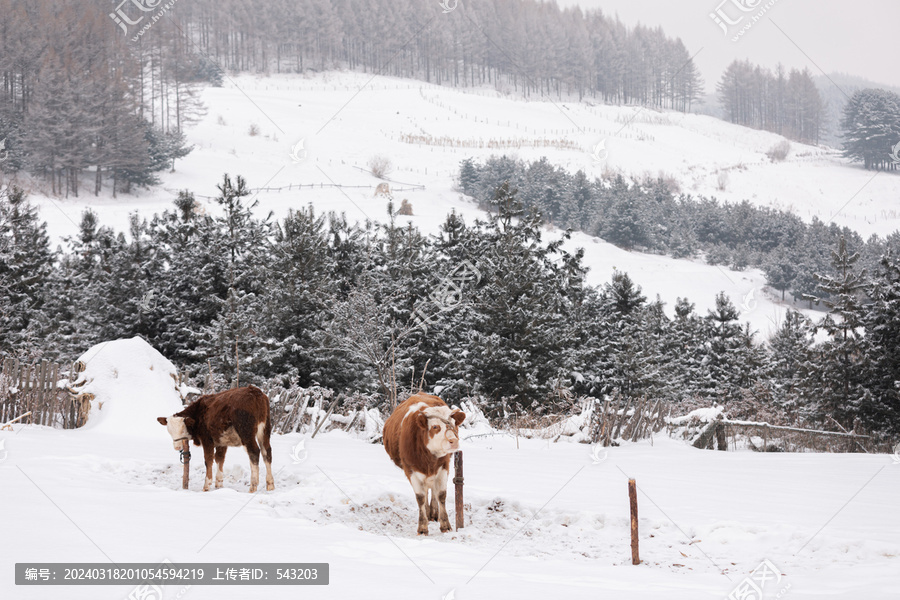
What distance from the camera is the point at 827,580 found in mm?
5391

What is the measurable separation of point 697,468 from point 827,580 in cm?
575

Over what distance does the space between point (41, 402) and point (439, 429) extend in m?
8.68

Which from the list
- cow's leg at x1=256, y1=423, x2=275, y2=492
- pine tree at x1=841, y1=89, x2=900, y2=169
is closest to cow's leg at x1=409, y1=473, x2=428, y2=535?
cow's leg at x1=256, y1=423, x2=275, y2=492

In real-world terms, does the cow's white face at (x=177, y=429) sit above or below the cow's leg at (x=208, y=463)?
above

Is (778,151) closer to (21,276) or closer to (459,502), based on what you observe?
(21,276)

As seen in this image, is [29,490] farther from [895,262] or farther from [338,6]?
[338,6]

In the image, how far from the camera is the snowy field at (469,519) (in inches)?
193

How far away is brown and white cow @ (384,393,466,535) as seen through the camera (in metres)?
6.89

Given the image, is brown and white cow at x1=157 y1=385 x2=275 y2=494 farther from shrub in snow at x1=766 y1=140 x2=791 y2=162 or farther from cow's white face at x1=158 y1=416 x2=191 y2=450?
shrub in snow at x1=766 y1=140 x2=791 y2=162

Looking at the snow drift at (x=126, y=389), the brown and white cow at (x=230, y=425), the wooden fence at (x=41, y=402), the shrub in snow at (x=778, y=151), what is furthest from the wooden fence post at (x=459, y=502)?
the shrub in snow at (x=778, y=151)

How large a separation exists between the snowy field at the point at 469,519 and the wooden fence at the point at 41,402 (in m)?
0.42

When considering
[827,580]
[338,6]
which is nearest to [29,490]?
[827,580]

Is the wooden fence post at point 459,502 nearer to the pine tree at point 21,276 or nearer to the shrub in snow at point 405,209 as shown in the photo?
the pine tree at point 21,276

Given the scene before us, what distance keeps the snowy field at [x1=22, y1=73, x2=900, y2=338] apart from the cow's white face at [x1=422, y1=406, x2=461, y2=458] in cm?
3481
